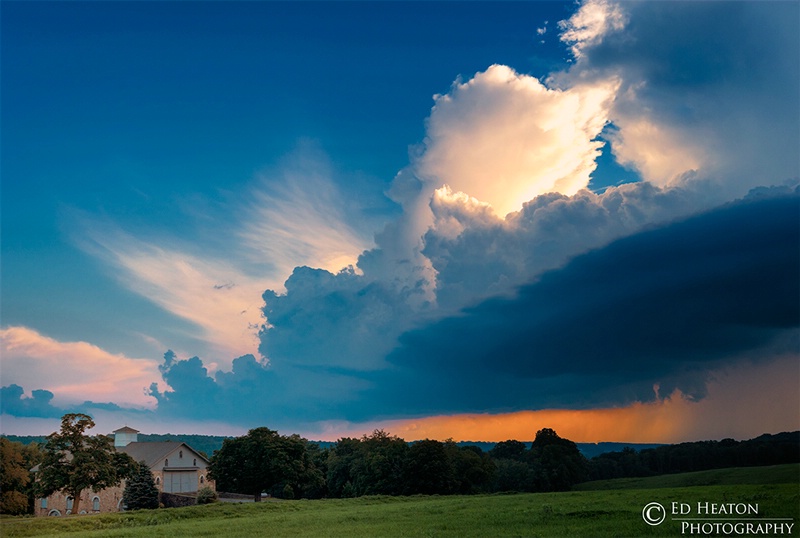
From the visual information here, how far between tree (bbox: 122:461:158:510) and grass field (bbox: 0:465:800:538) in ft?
113

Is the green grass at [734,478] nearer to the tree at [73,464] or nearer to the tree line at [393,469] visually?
the tree line at [393,469]

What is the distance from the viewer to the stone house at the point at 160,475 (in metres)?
82.2

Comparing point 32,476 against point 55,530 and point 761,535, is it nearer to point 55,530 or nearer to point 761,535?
point 55,530

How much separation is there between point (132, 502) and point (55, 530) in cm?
3889

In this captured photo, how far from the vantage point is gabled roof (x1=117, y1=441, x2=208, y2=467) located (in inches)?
3664

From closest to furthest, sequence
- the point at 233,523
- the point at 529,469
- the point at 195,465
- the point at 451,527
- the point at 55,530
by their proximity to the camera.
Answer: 1. the point at 451,527
2. the point at 233,523
3. the point at 55,530
4. the point at 529,469
5. the point at 195,465

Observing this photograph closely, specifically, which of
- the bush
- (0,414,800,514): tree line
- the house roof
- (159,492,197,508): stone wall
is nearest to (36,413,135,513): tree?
(0,414,800,514): tree line

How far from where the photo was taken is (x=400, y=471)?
7962cm

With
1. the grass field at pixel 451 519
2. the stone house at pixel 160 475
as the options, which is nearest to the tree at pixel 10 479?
the stone house at pixel 160 475

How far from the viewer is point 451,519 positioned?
36656mm

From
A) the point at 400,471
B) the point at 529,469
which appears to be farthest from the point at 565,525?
the point at 529,469

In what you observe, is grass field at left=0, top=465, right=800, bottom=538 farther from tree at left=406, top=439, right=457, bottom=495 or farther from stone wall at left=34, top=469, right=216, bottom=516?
stone wall at left=34, top=469, right=216, bottom=516

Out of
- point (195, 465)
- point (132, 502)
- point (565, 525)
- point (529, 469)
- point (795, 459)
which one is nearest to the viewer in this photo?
point (565, 525)

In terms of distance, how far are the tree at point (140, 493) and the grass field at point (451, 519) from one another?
34.4 metres
